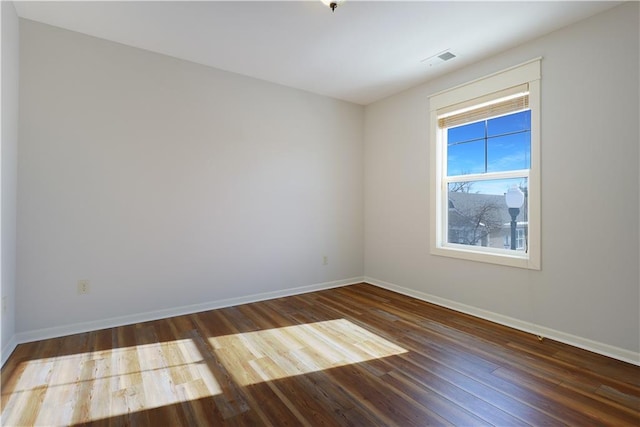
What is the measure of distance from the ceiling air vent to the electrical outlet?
3945 mm

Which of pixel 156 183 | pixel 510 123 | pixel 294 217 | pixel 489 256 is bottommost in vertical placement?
pixel 489 256

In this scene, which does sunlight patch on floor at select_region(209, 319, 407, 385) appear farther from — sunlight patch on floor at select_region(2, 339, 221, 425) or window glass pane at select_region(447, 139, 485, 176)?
window glass pane at select_region(447, 139, 485, 176)

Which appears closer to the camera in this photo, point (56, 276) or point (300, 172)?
point (56, 276)

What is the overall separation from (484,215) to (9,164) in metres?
4.30

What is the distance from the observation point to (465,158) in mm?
3508

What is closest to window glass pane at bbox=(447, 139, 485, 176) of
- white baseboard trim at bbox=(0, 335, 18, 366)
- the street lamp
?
the street lamp

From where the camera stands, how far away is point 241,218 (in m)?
3.65

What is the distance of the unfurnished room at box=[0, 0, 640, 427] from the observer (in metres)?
1.97

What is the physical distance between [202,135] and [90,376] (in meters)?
2.37

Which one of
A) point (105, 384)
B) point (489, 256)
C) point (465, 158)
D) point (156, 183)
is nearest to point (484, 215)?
point (489, 256)

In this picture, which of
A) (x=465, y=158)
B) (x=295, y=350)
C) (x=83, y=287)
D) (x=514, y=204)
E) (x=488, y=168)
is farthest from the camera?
(x=465, y=158)

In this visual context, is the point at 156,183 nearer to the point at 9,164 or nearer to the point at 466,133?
the point at 9,164

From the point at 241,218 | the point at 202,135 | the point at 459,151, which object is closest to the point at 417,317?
the point at 459,151

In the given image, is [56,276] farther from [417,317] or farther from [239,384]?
[417,317]
